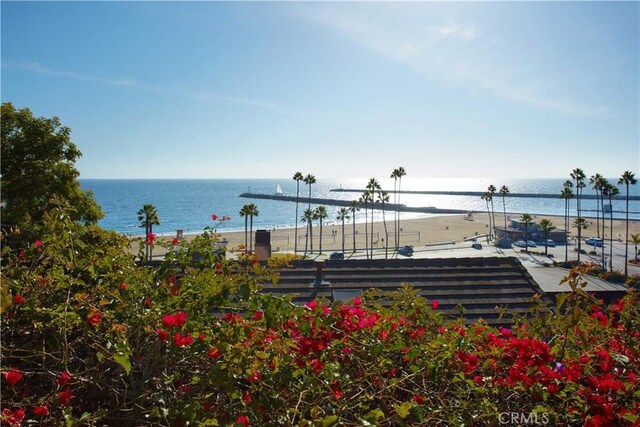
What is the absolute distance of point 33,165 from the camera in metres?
11.0

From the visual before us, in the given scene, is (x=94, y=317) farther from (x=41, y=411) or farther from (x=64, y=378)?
(x=41, y=411)

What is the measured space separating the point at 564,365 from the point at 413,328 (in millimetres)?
800

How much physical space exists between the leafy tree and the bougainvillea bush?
9.83 metres

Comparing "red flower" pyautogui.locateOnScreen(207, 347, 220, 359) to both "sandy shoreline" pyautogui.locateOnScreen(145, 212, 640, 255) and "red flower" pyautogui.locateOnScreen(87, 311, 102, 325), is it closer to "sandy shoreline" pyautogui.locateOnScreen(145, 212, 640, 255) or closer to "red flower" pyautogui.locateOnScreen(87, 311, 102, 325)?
"red flower" pyautogui.locateOnScreen(87, 311, 102, 325)

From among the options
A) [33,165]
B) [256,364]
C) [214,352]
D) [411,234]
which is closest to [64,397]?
[214,352]

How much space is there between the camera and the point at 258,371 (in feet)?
5.88

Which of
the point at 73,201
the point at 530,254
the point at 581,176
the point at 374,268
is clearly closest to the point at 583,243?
the point at 581,176

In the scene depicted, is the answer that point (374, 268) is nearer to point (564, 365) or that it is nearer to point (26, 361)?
point (564, 365)

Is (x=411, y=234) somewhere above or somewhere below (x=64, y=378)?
below

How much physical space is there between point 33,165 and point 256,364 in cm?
1200

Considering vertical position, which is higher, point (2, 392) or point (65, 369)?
point (65, 369)

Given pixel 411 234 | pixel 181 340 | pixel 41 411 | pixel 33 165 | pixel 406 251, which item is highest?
pixel 33 165

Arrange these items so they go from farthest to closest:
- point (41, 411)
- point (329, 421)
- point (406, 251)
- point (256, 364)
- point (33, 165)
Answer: point (406, 251) → point (33, 165) → point (256, 364) → point (41, 411) → point (329, 421)

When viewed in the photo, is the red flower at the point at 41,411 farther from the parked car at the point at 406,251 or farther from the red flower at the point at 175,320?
the parked car at the point at 406,251
